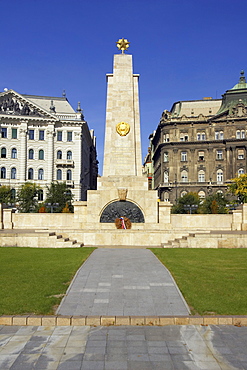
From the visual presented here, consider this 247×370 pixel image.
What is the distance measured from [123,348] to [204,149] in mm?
73182

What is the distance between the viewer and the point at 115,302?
10719 millimetres

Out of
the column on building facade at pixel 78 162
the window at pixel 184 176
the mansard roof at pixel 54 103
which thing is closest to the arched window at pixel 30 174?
the column on building facade at pixel 78 162

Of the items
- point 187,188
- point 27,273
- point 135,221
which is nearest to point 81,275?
point 27,273

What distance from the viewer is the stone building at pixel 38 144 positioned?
67.8m

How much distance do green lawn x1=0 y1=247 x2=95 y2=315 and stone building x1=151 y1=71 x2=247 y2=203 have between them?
191 feet

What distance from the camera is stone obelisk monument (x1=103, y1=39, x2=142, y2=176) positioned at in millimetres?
29938

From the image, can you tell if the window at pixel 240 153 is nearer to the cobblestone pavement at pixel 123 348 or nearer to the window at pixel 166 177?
the window at pixel 166 177

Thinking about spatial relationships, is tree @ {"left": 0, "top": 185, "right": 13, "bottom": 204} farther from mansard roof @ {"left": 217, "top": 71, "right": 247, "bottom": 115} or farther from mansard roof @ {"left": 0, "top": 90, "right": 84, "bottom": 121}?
mansard roof @ {"left": 217, "top": 71, "right": 247, "bottom": 115}

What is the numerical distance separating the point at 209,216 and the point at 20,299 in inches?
912

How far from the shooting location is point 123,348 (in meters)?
7.88

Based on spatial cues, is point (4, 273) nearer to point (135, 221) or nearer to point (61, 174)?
point (135, 221)

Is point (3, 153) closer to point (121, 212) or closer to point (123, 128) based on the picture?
point (123, 128)

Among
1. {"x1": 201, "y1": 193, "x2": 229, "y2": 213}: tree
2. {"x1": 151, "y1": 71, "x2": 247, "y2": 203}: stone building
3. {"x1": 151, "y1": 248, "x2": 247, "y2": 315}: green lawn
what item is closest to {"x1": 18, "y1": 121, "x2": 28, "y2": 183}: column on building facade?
{"x1": 151, "y1": 71, "x2": 247, "y2": 203}: stone building

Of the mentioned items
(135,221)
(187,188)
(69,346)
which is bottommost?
(69,346)
